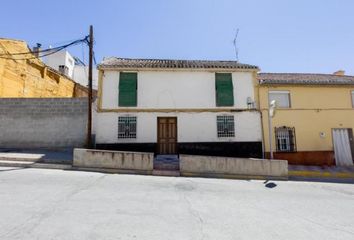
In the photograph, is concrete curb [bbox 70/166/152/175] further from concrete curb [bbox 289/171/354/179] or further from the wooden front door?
concrete curb [bbox 289/171/354/179]

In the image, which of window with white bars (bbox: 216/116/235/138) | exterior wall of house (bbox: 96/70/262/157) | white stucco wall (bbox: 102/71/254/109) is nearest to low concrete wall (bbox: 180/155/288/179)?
exterior wall of house (bbox: 96/70/262/157)

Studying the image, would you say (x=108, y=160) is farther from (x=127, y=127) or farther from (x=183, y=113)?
(x=183, y=113)

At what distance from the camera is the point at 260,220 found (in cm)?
461

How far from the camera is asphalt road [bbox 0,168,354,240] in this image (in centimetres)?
376

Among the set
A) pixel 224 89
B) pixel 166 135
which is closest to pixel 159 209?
pixel 166 135

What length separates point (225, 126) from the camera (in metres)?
12.7

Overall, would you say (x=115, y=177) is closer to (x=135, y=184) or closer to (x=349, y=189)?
(x=135, y=184)

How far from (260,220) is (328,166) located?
35.3ft

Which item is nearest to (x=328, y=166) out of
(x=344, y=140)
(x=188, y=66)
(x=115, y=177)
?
(x=344, y=140)

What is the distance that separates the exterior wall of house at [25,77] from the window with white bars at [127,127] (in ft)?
27.8

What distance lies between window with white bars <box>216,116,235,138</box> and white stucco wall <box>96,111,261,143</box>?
0.64 ft

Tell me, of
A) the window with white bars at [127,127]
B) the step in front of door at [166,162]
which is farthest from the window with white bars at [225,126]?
the window with white bars at [127,127]

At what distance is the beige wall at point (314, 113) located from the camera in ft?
43.2

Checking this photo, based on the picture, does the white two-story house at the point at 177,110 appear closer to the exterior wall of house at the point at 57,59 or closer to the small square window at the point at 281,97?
the small square window at the point at 281,97
